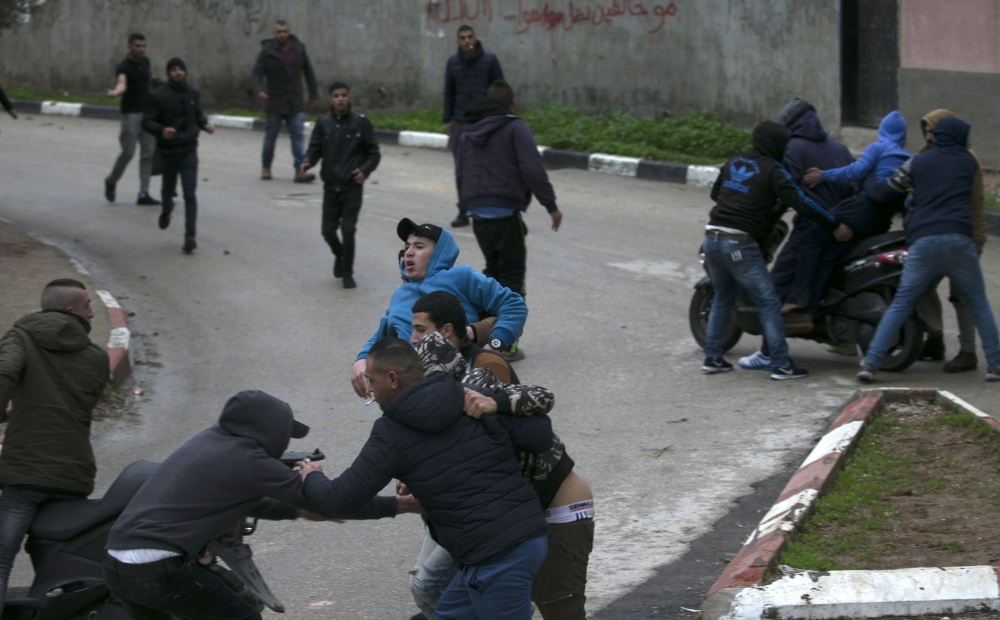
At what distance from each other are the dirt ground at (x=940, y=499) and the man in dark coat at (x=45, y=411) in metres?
2.95

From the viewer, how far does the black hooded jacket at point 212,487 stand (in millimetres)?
3393

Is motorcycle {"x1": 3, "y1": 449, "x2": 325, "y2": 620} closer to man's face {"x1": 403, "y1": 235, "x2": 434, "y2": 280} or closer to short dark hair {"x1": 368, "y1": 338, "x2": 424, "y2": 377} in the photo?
short dark hair {"x1": 368, "y1": 338, "x2": 424, "y2": 377}

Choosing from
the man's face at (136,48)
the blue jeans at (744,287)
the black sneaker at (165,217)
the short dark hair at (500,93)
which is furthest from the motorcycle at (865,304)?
the man's face at (136,48)

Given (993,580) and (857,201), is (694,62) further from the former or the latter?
(993,580)

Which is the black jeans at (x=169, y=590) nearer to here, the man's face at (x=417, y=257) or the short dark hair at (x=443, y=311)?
the short dark hair at (x=443, y=311)

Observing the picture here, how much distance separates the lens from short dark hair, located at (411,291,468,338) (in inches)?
152

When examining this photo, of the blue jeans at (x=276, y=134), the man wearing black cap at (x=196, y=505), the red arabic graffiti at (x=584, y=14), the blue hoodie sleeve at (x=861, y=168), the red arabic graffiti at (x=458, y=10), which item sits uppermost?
the red arabic graffiti at (x=458, y=10)

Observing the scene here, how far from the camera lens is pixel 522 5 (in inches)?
682

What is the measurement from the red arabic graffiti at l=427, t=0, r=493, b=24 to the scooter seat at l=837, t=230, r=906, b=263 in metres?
11.7

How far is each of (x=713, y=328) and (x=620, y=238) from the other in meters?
3.98

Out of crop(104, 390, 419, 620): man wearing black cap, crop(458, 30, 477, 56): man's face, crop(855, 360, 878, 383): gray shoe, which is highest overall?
crop(458, 30, 477, 56): man's face

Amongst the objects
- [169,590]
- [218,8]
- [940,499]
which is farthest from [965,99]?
[218,8]

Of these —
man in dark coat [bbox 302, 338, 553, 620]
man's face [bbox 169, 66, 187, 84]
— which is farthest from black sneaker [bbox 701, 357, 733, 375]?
man's face [bbox 169, 66, 187, 84]

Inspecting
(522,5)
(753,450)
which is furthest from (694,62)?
(753,450)
